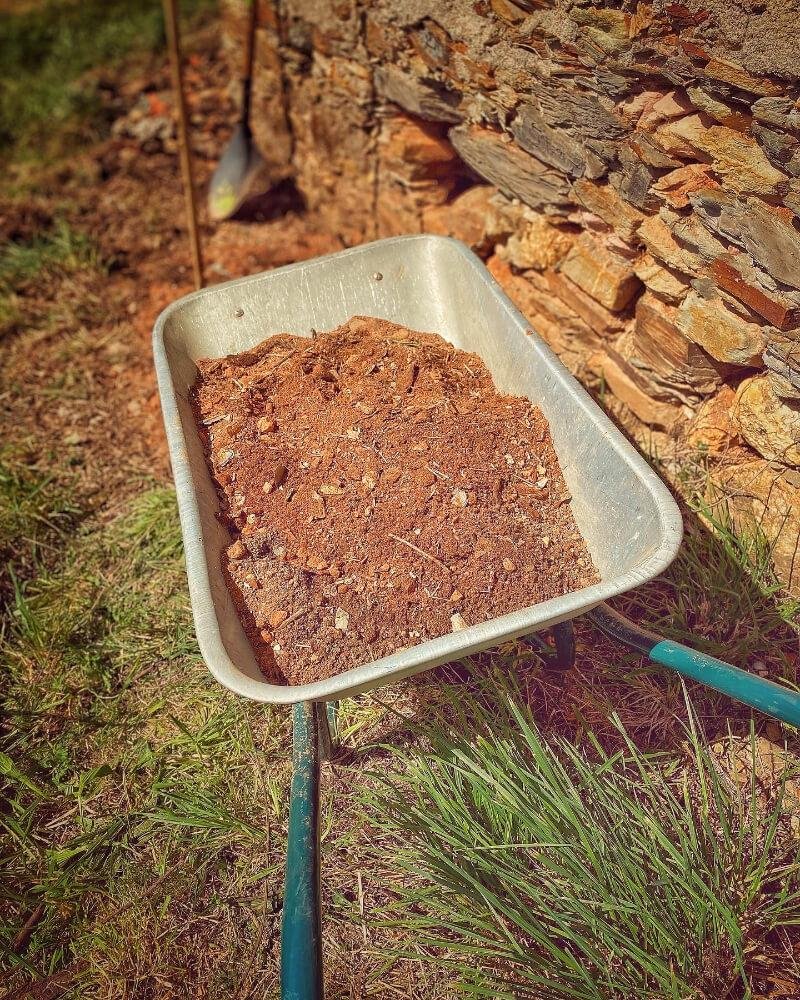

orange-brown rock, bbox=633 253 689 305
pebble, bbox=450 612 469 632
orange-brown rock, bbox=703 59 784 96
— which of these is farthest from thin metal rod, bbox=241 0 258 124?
pebble, bbox=450 612 469 632

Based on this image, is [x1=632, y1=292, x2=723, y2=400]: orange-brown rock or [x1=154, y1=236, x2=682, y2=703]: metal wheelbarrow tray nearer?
[x1=154, y1=236, x2=682, y2=703]: metal wheelbarrow tray

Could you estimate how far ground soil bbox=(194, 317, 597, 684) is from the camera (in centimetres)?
149

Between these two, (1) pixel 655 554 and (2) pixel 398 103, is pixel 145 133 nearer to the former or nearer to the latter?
(2) pixel 398 103

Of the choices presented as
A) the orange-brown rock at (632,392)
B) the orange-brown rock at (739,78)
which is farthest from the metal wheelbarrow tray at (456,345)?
the orange-brown rock at (739,78)

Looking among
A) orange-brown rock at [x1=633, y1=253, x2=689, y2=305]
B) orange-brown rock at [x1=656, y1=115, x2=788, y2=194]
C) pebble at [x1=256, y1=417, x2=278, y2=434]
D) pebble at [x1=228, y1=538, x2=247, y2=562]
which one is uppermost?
orange-brown rock at [x1=656, y1=115, x2=788, y2=194]

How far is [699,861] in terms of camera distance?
1400mm

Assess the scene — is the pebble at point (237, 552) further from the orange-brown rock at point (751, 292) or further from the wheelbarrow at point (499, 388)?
the orange-brown rock at point (751, 292)

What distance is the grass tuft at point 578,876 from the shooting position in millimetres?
1325

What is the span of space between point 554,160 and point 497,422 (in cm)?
80

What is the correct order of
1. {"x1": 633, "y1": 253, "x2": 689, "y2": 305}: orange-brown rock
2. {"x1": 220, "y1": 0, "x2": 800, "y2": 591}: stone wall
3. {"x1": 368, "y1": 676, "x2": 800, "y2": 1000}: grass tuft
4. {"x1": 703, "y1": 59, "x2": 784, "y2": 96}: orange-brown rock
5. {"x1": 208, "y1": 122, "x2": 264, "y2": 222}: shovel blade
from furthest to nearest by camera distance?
{"x1": 208, "y1": 122, "x2": 264, "y2": 222}: shovel blade < {"x1": 633, "y1": 253, "x2": 689, "y2": 305}: orange-brown rock < {"x1": 220, "y1": 0, "x2": 800, "y2": 591}: stone wall < {"x1": 703, "y1": 59, "x2": 784, "y2": 96}: orange-brown rock < {"x1": 368, "y1": 676, "x2": 800, "y2": 1000}: grass tuft

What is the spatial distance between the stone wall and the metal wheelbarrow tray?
0.40 meters

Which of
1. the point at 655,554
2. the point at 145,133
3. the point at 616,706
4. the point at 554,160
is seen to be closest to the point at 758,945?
the point at 616,706

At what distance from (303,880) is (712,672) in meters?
0.73

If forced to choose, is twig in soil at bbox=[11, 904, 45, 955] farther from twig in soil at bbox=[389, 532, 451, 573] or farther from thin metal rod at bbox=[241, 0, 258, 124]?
thin metal rod at bbox=[241, 0, 258, 124]
